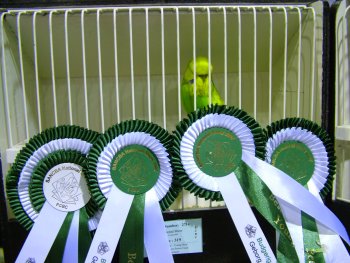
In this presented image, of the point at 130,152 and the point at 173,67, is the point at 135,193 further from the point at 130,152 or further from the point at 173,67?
the point at 173,67

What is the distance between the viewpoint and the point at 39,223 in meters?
0.45

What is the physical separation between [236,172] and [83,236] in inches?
9.0

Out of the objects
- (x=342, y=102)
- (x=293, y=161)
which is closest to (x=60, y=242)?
(x=293, y=161)

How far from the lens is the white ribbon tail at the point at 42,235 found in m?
0.45

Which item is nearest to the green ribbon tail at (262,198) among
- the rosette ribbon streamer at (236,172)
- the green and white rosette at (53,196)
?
the rosette ribbon streamer at (236,172)

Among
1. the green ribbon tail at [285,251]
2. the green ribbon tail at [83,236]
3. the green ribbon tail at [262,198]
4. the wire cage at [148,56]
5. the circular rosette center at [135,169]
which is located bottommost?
the green ribbon tail at [285,251]

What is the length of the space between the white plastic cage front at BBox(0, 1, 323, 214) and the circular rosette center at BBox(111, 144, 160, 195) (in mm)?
97

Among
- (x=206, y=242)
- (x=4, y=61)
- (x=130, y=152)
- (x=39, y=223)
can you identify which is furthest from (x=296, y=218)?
(x=4, y=61)

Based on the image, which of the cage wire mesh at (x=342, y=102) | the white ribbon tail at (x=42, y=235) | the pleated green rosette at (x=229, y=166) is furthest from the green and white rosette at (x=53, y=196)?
the cage wire mesh at (x=342, y=102)

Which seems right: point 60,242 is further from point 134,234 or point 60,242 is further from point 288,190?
point 288,190

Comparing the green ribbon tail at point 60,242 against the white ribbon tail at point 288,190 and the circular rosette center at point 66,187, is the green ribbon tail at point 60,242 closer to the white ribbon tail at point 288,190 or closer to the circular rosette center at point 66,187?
the circular rosette center at point 66,187

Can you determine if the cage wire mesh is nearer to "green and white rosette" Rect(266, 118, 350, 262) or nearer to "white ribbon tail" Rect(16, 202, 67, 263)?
"green and white rosette" Rect(266, 118, 350, 262)

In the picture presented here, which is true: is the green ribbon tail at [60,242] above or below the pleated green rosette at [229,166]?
below

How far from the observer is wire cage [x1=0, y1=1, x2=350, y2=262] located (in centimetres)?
52
